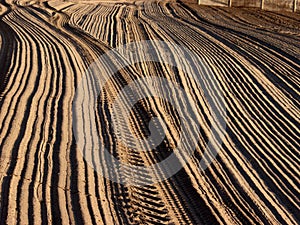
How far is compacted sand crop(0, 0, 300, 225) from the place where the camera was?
27.4ft

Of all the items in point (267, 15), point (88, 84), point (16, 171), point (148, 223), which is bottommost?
point (148, 223)

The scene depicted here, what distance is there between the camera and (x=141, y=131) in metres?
11.4

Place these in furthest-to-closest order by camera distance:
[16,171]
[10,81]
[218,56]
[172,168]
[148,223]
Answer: [218,56] < [10,81] < [172,168] < [16,171] < [148,223]

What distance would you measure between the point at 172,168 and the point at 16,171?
2914 mm

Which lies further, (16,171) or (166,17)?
(166,17)

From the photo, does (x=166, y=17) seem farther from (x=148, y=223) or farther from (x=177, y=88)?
(x=148, y=223)

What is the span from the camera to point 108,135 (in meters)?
11.1

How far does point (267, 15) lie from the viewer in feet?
93.5

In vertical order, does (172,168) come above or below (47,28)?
below

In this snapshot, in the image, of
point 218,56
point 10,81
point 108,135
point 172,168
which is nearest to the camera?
point 172,168

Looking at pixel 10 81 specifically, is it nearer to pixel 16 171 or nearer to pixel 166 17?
pixel 16 171

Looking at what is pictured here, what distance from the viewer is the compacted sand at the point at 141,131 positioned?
27.4 ft

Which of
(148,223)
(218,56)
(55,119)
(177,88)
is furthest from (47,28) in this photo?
(148,223)

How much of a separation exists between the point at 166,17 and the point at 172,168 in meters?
19.0
